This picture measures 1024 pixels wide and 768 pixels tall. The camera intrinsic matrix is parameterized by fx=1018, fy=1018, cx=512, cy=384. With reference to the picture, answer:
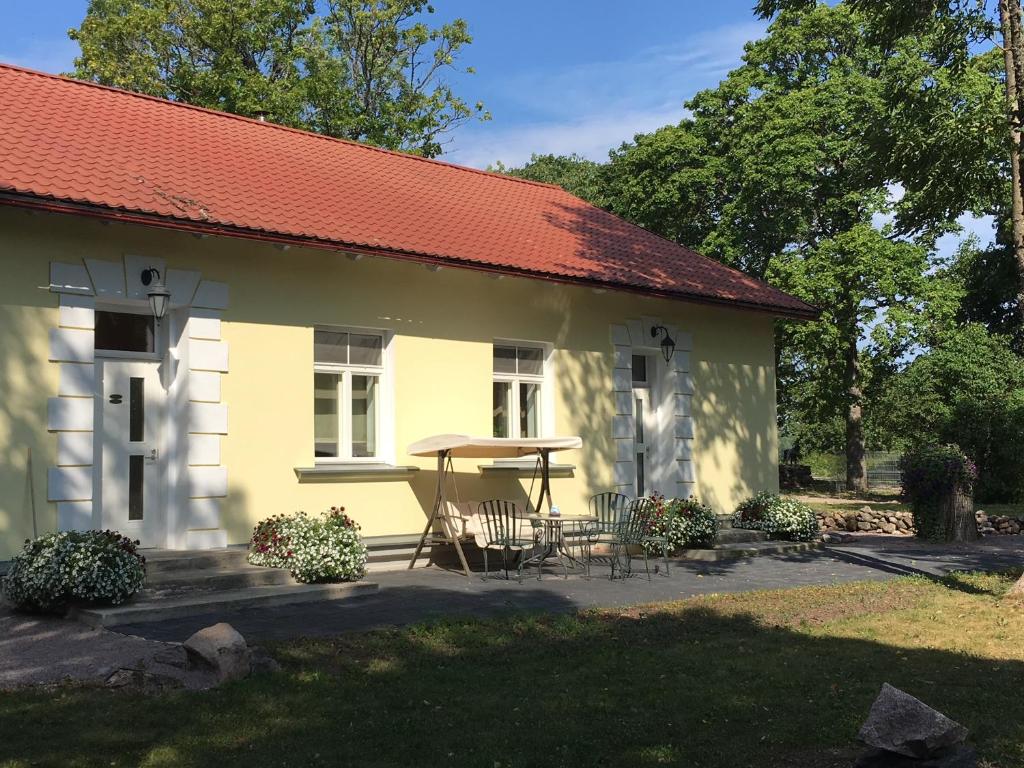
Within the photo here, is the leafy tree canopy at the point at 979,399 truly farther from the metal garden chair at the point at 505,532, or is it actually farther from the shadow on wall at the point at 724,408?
the metal garden chair at the point at 505,532

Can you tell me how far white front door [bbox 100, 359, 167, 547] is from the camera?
10531 millimetres

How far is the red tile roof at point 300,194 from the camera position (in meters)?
10.6

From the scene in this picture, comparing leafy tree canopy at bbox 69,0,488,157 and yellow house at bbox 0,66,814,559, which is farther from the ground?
leafy tree canopy at bbox 69,0,488,157

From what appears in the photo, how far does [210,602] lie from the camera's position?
8820 millimetres

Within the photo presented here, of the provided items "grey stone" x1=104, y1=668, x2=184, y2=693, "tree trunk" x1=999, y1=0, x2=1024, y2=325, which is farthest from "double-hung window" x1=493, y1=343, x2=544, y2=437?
"grey stone" x1=104, y1=668, x2=184, y2=693

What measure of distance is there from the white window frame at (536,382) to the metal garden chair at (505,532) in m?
1.45

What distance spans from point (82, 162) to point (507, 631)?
6.87m

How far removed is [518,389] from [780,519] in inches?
182

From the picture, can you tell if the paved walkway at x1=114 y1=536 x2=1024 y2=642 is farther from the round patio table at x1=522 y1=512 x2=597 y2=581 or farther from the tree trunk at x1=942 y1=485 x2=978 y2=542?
the tree trunk at x1=942 y1=485 x2=978 y2=542

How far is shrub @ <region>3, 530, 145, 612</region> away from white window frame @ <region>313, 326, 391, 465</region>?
330 centimetres

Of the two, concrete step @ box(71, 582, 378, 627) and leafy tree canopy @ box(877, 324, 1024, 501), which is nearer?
concrete step @ box(71, 582, 378, 627)

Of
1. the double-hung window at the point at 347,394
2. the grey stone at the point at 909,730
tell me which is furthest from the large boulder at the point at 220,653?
the double-hung window at the point at 347,394

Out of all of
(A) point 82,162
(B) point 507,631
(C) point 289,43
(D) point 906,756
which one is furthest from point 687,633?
(C) point 289,43

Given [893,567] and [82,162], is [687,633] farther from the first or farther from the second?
[82,162]
